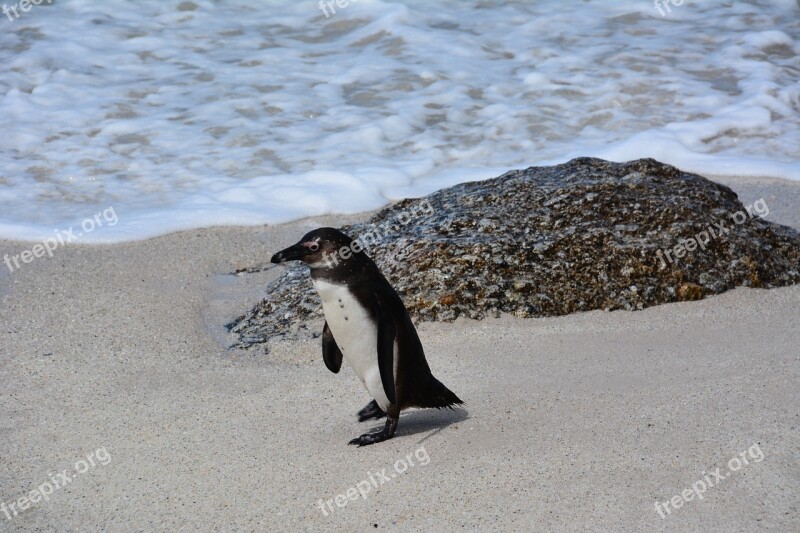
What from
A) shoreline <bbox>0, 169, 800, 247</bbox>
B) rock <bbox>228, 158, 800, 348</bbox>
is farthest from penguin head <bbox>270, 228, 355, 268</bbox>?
shoreline <bbox>0, 169, 800, 247</bbox>

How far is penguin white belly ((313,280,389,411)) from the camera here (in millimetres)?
3193

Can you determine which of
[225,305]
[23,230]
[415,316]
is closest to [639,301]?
[415,316]

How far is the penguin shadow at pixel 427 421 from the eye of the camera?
11.5 feet

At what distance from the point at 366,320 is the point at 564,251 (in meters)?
1.85

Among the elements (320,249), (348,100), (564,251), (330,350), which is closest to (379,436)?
(330,350)

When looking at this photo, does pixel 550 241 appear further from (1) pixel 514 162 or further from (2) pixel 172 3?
(2) pixel 172 3

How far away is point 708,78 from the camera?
1006cm

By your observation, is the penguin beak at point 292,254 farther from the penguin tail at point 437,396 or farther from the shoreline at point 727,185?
the shoreline at point 727,185

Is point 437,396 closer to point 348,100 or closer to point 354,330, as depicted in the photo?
point 354,330

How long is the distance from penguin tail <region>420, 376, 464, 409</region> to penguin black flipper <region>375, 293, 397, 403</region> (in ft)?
0.65

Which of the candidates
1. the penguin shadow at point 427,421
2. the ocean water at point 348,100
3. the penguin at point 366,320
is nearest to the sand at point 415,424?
the penguin shadow at point 427,421

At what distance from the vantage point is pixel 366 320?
126 inches

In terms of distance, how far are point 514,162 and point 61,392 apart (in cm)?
528

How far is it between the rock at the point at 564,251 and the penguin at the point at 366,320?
126cm
